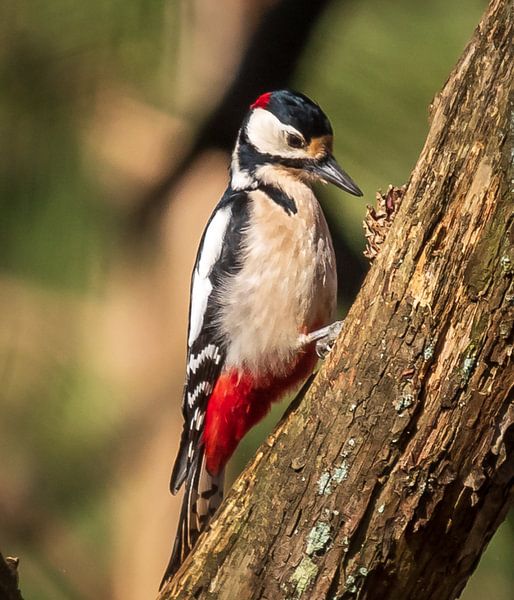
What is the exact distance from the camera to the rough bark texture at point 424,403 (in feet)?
3.67

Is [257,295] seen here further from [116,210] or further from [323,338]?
[116,210]

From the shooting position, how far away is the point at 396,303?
117 cm

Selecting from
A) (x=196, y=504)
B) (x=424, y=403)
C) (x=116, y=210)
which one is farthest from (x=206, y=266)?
(x=424, y=403)

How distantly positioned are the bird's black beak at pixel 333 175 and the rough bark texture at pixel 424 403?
565 millimetres

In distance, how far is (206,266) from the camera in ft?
6.15

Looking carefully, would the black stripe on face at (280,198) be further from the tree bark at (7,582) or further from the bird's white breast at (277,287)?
the tree bark at (7,582)

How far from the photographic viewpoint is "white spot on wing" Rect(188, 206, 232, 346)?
184 centimetres

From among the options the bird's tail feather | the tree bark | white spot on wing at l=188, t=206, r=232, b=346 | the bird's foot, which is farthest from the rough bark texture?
white spot on wing at l=188, t=206, r=232, b=346

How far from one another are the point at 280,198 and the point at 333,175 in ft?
0.37

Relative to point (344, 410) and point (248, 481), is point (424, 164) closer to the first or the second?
point (344, 410)

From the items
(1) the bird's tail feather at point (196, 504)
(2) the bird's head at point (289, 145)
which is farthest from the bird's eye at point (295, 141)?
(1) the bird's tail feather at point (196, 504)

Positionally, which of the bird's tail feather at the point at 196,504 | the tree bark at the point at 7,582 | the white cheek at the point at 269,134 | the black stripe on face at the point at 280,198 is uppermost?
the white cheek at the point at 269,134

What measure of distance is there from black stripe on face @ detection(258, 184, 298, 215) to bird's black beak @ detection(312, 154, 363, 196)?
3.2 inches

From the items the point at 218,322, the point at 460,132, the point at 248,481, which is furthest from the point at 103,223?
the point at 460,132
